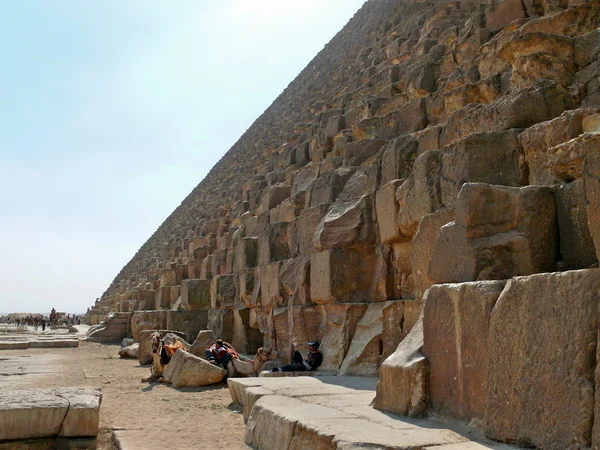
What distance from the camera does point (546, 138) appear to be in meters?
4.54

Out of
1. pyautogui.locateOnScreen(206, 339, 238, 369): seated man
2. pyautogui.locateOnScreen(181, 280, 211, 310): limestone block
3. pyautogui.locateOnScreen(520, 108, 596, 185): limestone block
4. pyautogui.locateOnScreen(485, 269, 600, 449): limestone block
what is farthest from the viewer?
pyautogui.locateOnScreen(181, 280, 211, 310): limestone block

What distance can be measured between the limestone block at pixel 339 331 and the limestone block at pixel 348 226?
735 millimetres

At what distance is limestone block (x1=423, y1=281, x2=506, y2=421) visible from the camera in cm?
324

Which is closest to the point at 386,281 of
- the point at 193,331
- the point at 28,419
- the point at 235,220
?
the point at 28,419

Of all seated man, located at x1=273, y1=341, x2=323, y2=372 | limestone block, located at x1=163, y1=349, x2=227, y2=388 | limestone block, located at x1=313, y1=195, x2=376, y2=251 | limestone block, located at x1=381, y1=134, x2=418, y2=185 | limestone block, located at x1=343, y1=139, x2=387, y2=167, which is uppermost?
limestone block, located at x1=343, y1=139, x2=387, y2=167

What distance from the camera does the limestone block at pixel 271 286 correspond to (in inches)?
367

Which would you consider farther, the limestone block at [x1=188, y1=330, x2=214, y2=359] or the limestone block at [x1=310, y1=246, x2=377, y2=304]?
the limestone block at [x1=188, y1=330, x2=214, y2=359]

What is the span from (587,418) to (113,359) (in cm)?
1215

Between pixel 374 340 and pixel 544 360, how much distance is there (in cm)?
384

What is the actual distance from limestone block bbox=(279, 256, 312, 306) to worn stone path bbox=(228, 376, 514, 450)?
2573mm

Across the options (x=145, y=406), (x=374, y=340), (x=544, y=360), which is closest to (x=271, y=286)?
(x=145, y=406)

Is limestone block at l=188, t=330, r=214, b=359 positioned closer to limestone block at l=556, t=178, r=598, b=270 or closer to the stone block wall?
the stone block wall

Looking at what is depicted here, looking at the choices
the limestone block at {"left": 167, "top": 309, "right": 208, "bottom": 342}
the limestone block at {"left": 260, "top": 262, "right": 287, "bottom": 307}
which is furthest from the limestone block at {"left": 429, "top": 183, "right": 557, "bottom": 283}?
the limestone block at {"left": 167, "top": 309, "right": 208, "bottom": 342}

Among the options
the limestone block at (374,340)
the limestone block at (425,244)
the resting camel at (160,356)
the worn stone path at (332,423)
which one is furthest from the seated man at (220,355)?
the limestone block at (425,244)
